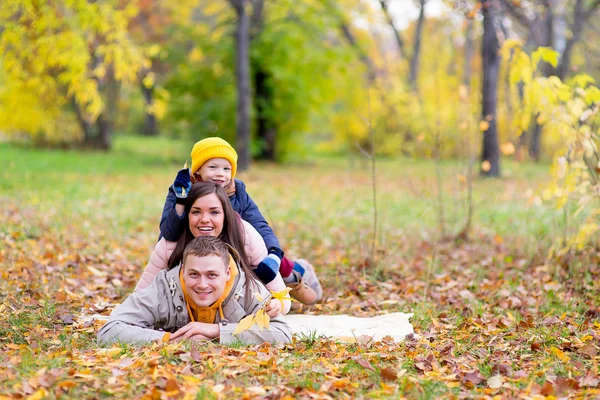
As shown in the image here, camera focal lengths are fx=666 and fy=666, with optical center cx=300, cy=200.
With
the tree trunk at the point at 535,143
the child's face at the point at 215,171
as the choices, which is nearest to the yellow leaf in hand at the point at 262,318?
the child's face at the point at 215,171

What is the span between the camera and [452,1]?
8.88m

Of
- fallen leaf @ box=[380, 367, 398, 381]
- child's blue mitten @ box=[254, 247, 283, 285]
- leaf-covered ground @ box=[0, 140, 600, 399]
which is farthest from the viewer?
child's blue mitten @ box=[254, 247, 283, 285]

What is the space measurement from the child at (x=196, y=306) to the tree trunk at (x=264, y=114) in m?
13.9

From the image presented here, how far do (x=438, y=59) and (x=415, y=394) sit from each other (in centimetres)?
3229

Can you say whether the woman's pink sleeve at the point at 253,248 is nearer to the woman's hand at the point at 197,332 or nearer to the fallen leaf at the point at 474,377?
the woman's hand at the point at 197,332

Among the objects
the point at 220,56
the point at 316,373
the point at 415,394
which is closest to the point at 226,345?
the point at 316,373

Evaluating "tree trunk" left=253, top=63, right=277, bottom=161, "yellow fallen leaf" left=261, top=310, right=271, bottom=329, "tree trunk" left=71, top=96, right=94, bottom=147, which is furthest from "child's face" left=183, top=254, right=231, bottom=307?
"tree trunk" left=71, top=96, right=94, bottom=147

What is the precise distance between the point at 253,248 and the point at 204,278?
0.70m

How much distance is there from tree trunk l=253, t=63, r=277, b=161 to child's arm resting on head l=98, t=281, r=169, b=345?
45.7 feet

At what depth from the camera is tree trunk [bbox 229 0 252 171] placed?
1496cm

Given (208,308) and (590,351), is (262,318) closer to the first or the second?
(208,308)

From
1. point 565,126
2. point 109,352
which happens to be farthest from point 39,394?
point 565,126

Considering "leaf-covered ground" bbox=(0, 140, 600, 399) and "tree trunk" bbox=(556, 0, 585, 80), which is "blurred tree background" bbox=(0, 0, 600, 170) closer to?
"tree trunk" bbox=(556, 0, 585, 80)

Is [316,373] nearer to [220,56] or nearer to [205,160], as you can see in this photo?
[205,160]
